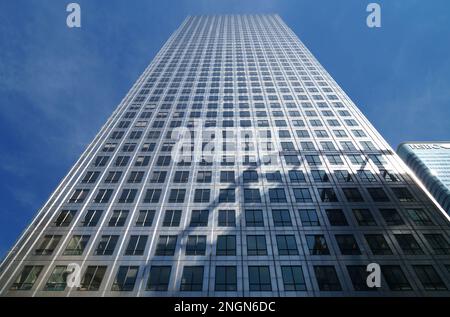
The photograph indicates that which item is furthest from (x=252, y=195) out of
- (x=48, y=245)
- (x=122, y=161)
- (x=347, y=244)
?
(x=48, y=245)

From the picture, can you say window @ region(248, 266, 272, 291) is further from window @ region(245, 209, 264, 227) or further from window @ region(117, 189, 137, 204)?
window @ region(117, 189, 137, 204)

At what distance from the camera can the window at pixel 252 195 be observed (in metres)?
37.9

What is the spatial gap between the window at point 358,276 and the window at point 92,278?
2319 cm

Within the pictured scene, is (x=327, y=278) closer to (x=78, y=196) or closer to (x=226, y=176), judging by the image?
(x=226, y=176)

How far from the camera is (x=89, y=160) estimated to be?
45.1 metres

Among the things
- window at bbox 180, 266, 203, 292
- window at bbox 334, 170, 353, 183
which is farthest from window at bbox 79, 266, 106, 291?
window at bbox 334, 170, 353, 183

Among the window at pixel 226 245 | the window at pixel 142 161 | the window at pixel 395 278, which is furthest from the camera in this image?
the window at pixel 142 161

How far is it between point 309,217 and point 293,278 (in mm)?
8179

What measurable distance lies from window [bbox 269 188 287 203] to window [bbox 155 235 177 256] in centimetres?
1236

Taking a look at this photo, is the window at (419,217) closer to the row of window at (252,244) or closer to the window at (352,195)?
the row of window at (252,244)

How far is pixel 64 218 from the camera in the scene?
35.9 metres

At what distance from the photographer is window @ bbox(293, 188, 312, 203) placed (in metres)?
37.8

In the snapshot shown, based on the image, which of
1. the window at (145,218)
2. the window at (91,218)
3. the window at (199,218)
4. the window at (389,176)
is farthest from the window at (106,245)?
the window at (389,176)
